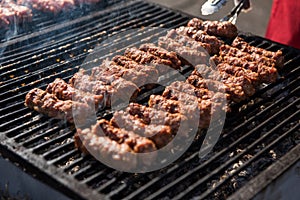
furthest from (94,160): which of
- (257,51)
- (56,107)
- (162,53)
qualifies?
(257,51)

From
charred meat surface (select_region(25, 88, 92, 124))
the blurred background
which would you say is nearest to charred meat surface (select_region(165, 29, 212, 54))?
charred meat surface (select_region(25, 88, 92, 124))

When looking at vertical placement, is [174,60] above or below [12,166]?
above

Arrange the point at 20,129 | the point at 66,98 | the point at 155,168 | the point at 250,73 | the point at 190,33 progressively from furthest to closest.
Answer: the point at 190,33 → the point at 250,73 → the point at 66,98 → the point at 20,129 → the point at 155,168

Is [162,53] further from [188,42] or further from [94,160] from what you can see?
[94,160]

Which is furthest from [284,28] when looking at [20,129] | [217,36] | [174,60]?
[20,129]

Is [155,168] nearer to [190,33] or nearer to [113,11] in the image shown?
[190,33]

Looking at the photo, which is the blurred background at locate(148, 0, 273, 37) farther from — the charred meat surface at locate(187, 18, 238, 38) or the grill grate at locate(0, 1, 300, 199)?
the charred meat surface at locate(187, 18, 238, 38)
